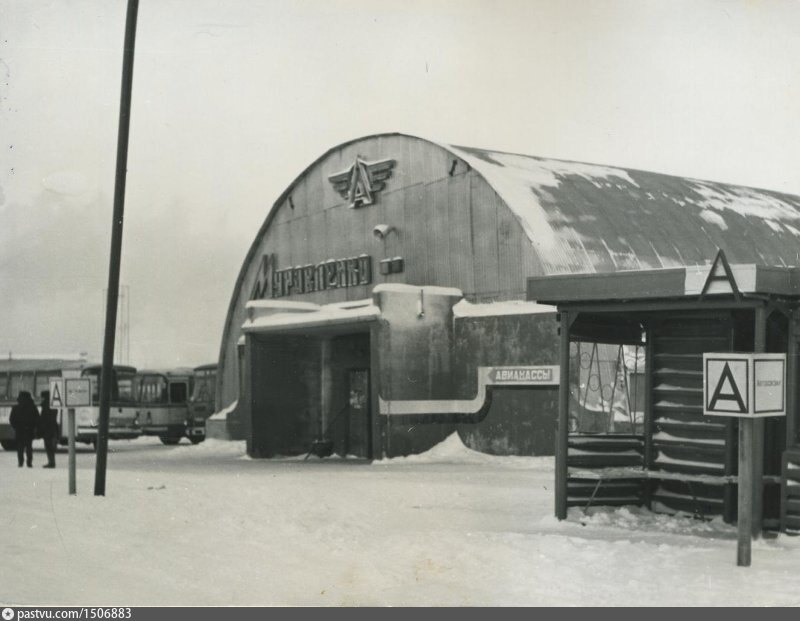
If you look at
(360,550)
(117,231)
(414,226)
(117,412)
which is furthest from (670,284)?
(117,412)

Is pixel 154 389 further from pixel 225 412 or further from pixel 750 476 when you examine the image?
pixel 750 476

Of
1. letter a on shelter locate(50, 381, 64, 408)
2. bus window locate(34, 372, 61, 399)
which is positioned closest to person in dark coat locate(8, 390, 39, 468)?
letter a on shelter locate(50, 381, 64, 408)

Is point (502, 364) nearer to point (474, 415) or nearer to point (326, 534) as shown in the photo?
point (474, 415)

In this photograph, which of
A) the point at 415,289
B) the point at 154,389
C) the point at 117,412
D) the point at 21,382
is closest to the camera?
the point at 415,289

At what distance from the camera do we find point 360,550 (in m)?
11.7

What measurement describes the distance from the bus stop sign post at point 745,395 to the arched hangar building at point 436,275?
13262 millimetres

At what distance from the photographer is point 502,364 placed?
2583cm

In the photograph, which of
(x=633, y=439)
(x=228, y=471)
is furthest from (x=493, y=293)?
(x=633, y=439)

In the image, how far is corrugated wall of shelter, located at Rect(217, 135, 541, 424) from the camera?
89.4ft

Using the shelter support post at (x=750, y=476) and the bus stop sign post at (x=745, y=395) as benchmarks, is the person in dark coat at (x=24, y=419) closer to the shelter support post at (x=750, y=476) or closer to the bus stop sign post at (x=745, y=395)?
the shelter support post at (x=750, y=476)

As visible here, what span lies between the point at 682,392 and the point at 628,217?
16652 millimetres

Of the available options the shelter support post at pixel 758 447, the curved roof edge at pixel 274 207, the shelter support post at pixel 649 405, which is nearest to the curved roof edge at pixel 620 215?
the curved roof edge at pixel 274 207

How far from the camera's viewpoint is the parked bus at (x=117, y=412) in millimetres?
33562

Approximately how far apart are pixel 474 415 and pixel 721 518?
12809 millimetres
